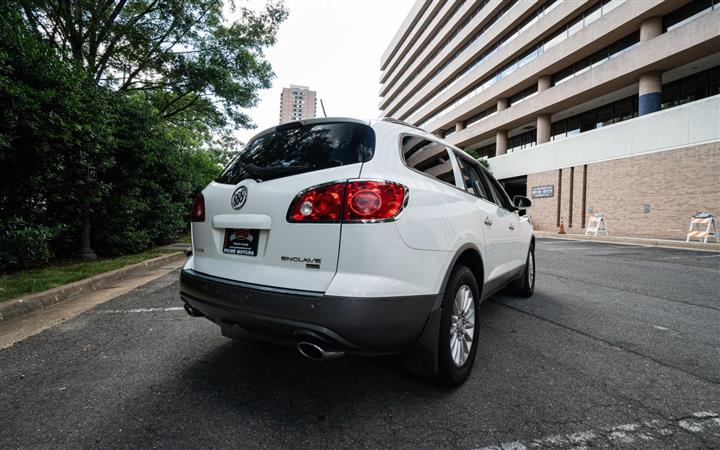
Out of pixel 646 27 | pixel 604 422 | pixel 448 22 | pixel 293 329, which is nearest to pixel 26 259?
pixel 293 329

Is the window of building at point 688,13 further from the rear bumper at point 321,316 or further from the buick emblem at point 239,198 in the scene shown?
the buick emblem at point 239,198

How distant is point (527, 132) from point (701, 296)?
28.4 m

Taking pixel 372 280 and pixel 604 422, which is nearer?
pixel 372 280

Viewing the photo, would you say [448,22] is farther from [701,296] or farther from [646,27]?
[701,296]

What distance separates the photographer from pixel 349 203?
5.59 feet

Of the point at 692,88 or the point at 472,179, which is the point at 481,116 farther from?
the point at 472,179

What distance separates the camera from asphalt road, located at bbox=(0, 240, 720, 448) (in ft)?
5.40

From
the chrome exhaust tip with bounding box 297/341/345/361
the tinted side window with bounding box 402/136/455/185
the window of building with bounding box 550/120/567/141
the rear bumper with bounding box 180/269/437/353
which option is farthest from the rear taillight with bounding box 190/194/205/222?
the window of building with bounding box 550/120/567/141

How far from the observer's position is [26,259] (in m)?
5.13

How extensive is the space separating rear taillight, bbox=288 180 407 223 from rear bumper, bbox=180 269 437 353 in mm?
406

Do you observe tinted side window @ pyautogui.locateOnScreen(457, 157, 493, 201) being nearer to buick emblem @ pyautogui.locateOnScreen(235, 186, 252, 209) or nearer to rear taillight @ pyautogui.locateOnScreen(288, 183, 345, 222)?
rear taillight @ pyautogui.locateOnScreen(288, 183, 345, 222)

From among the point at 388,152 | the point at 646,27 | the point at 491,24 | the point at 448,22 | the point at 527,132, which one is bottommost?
the point at 388,152

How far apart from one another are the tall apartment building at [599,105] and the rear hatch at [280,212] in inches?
770

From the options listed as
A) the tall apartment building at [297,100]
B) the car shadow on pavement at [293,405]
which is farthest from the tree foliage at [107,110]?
the tall apartment building at [297,100]
